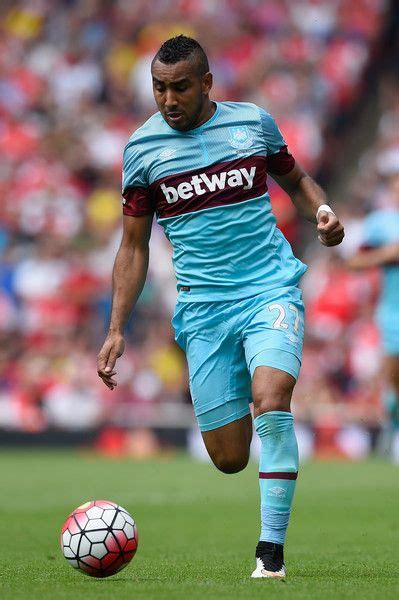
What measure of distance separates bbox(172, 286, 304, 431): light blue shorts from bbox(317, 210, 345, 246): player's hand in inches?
13.9

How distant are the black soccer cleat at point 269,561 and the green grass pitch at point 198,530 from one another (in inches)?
2.9

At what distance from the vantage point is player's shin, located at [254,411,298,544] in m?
6.13

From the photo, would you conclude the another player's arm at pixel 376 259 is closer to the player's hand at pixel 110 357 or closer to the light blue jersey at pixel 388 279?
the light blue jersey at pixel 388 279

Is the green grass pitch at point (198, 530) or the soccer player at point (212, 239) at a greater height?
the soccer player at point (212, 239)

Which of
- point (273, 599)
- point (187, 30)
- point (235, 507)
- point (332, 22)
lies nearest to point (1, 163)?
point (187, 30)

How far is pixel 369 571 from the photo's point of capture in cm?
650

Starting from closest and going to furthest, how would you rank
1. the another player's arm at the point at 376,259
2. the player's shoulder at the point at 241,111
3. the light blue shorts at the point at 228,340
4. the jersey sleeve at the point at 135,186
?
the light blue shorts at the point at 228,340 → the jersey sleeve at the point at 135,186 → the player's shoulder at the point at 241,111 → the another player's arm at the point at 376,259

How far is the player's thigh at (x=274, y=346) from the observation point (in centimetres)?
618

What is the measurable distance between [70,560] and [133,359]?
44.9 feet

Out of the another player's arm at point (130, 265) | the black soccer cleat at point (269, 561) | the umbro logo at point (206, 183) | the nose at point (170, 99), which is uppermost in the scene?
the nose at point (170, 99)

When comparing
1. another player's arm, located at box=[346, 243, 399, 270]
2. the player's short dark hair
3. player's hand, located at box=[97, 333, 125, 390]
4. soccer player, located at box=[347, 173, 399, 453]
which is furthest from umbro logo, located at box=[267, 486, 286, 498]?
soccer player, located at box=[347, 173, 399, 453]

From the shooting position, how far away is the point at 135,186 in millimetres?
6711

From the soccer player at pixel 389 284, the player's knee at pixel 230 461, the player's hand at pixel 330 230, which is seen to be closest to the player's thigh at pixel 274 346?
the player's hand at pixel 330 230

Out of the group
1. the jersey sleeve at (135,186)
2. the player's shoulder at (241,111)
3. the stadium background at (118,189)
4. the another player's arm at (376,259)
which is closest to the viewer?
the jersey sleeve at (135,186)
